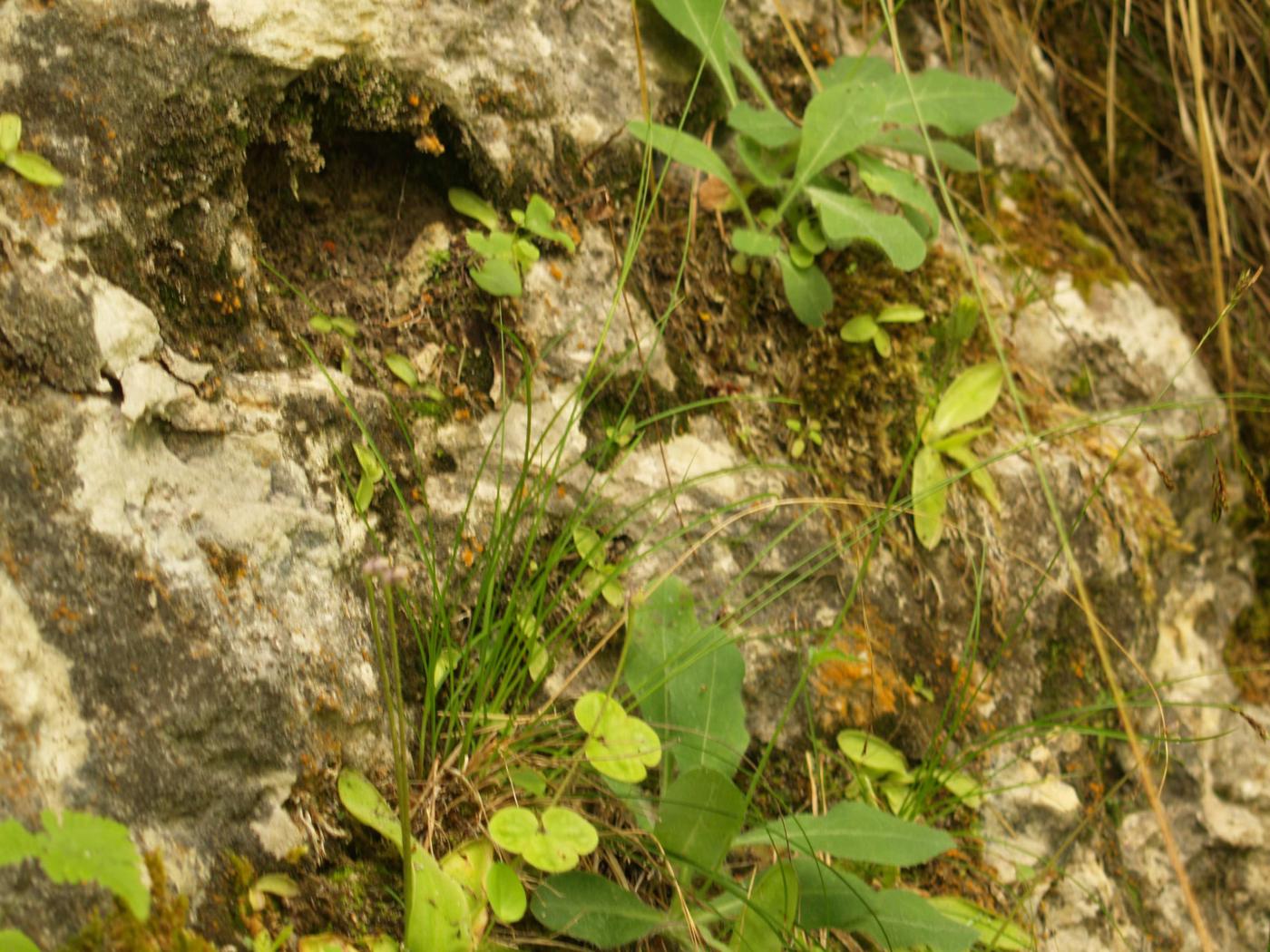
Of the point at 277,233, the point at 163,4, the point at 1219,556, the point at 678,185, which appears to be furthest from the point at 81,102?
the point at 1219,556

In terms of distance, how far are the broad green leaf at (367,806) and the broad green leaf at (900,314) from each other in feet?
4.20

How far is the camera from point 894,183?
76.0 inches

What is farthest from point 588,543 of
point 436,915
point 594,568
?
point 436,915

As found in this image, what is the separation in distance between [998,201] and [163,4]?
5.91ft

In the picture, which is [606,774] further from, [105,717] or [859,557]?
[859,557]

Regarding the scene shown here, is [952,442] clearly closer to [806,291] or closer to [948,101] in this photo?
[806,291]

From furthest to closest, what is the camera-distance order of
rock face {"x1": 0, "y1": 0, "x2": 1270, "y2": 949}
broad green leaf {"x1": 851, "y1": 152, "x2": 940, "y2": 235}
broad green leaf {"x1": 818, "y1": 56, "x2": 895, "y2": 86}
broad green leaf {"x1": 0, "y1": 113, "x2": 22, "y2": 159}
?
broad green leaf {"x1": 818, "y1": 56, "x2": 895, "y2": 86}
broad green leaf {"x1": 851, "y1": 152, "x2": 940, "y2": 235}
broad green leaf {"x1": 0, "y1": 113, "x2": 22, "y2": 159}
rock face {"x1": 0, "y1": 0, "x2": 1270, "y2": 949}

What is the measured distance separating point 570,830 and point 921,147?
1473 millimetres

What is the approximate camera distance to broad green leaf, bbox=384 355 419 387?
5.17 feet

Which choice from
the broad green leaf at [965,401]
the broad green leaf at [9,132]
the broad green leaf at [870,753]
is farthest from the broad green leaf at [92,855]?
the broad green leaf at [965,401]

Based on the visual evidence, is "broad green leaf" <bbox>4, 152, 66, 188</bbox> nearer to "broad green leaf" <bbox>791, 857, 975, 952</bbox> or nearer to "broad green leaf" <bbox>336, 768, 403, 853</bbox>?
"broad green leaf" <bbox>336, 768, 403, 853</bbox>

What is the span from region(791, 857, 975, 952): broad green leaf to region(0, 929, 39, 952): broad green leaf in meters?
0.90

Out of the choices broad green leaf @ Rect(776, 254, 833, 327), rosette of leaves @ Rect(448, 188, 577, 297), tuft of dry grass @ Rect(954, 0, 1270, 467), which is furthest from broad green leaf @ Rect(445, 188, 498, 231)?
tuft of dry grass @ Rect(954, 0, 1270, 467)

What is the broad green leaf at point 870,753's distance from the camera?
1.68m
